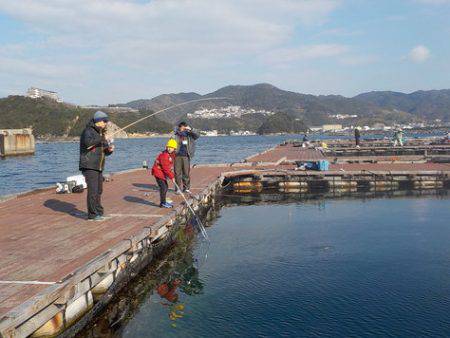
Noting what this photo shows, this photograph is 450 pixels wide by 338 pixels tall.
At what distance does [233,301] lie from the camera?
28.6ft

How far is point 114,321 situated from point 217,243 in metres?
5.64

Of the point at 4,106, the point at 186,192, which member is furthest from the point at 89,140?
the point at 4,106

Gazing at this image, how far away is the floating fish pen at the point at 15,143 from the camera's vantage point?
80.1 meters

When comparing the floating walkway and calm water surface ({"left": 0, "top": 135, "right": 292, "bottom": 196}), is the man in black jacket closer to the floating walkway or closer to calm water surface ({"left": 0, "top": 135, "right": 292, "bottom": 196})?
the floating walkway

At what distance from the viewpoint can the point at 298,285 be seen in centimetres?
951

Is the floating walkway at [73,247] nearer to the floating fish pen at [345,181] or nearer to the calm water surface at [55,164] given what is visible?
the floating fish pen at [345,181]

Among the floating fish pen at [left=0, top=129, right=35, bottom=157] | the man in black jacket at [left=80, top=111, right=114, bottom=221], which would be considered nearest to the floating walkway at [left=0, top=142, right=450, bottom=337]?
the man in black jacket at [left=80, top=111, right=114, bottom=221]

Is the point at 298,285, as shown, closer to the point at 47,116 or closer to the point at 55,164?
the point at 55,164

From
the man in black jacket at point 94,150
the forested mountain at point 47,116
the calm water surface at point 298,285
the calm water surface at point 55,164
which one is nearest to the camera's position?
the calm water surface at point 298,285

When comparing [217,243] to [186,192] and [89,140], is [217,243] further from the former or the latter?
[89,140]

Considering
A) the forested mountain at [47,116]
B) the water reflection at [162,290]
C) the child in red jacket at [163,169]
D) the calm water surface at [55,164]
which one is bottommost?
the calm water surface at [55,164]

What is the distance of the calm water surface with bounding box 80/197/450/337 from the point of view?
7648 millimetres

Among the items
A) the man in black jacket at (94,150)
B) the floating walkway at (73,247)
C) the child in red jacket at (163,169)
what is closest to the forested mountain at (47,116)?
the floating walkway at (73,247)

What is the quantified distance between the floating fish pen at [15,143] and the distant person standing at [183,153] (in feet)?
235
